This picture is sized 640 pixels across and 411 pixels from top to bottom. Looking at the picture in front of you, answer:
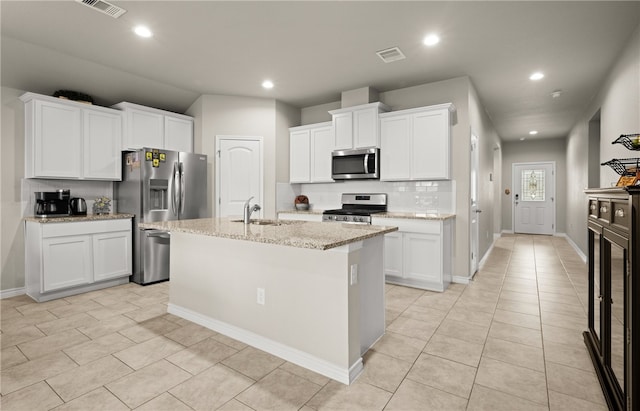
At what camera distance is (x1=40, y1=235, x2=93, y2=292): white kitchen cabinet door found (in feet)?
11.5

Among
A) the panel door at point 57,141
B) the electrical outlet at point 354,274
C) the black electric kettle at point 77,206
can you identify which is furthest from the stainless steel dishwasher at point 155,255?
the electrical outlet at point 354,274

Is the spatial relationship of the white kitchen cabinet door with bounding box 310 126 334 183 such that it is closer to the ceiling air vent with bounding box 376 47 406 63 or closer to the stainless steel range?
the stainless steel range

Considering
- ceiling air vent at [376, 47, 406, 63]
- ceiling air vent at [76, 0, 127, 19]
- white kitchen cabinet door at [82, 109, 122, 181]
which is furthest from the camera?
white kitchen cabinet door at [82, 109, 122, 181]

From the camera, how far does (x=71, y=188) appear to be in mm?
4172

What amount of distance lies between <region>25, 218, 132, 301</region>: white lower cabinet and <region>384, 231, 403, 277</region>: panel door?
3.38 m

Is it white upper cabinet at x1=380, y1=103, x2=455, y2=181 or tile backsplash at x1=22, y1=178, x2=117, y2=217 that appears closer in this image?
tile backsplash at x1=22, y1=178, x2=117, y2=217

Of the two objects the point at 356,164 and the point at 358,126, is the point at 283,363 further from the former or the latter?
the point at 358,126

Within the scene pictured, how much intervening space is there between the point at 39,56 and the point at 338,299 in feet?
13.7

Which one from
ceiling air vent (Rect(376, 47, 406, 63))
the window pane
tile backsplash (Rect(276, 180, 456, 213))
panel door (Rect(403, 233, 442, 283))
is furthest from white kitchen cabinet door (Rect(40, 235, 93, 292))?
the window pane

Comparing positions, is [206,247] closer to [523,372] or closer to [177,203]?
[177,203]

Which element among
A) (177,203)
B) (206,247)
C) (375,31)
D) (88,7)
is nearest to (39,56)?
(88,7)

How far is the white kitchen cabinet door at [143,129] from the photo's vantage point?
4363mm

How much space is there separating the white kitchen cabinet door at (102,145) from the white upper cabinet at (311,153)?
101 inches

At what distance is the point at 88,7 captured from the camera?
274 cm
